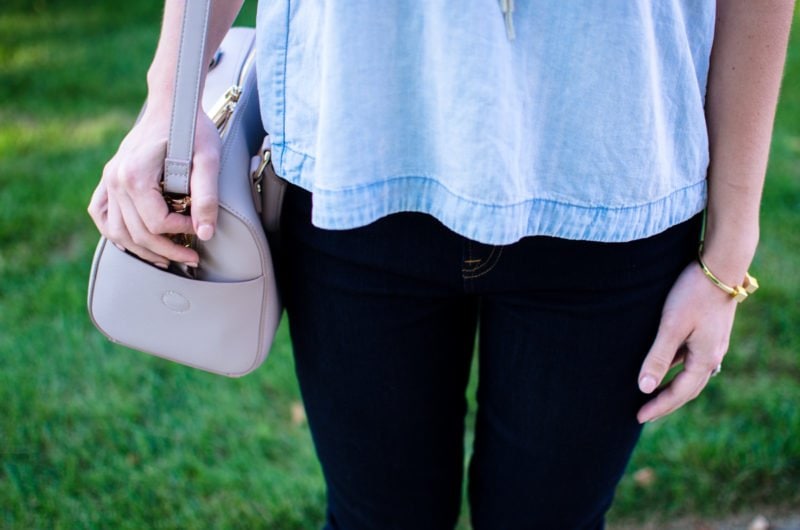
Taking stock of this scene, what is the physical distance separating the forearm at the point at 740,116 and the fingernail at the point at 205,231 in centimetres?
66

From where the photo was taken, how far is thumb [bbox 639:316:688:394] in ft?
3.51

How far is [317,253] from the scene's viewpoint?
1.08 m

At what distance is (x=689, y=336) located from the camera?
→ 3.59 ft

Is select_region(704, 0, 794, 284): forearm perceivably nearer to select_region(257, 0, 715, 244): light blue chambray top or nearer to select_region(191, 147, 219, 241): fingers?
select_region(257, 0, 715, 244): light blue chambray top

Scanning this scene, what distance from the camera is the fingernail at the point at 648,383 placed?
1.10 m

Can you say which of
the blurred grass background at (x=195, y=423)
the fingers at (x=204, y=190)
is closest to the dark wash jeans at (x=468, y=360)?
the fingers at (x=204, y=190)

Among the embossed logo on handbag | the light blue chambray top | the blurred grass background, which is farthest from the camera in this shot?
the blurred grass background

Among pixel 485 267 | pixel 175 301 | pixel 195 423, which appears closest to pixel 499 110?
pixel 485 267

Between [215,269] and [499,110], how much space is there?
0.47m

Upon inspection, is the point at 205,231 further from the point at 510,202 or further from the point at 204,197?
the point at 510,202

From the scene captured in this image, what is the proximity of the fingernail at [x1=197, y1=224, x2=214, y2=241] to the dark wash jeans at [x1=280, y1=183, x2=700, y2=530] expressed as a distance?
136mm

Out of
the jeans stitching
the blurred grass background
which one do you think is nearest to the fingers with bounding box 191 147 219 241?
the jeans stitching

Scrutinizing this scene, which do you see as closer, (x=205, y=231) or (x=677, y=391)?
(x=205, y=231)

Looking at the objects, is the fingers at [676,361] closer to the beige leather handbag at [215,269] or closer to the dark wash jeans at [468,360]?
the dark wash jeans at [468,360]
